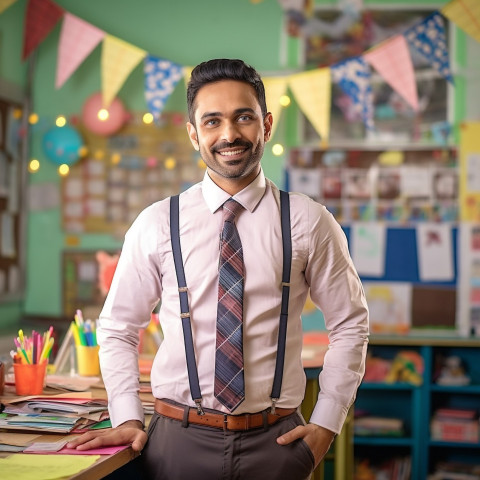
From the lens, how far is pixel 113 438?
1.75 m

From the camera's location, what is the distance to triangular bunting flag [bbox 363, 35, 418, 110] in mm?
4660

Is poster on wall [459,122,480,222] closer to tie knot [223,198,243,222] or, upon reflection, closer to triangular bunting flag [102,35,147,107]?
triangular bunting flag [102,35,147,107]

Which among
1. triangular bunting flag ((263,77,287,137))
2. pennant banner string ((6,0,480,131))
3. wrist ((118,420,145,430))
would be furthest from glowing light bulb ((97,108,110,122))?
wrist ((118,420,145,430))

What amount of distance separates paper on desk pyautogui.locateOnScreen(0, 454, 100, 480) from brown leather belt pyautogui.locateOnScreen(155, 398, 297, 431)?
8.0 inches

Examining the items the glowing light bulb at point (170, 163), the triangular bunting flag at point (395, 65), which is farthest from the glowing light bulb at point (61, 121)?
the triangular bunting flag at point (395, 65)

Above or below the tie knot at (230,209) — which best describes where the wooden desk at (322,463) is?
below

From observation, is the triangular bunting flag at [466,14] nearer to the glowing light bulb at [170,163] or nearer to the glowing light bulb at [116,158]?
the glowing light bulb at [170,163]

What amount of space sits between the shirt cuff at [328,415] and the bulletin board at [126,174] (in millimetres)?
3359

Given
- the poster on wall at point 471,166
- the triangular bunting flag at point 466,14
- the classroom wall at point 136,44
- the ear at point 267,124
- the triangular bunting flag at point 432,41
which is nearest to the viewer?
the ear at point 267,124

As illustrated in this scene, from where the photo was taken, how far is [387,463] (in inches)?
189

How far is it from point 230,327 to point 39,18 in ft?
12.4

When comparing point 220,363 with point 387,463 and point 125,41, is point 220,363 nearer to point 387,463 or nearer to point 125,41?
point 387,463

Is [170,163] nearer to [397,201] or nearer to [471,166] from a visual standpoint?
[397,201]

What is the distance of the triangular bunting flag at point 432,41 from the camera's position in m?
4.57
